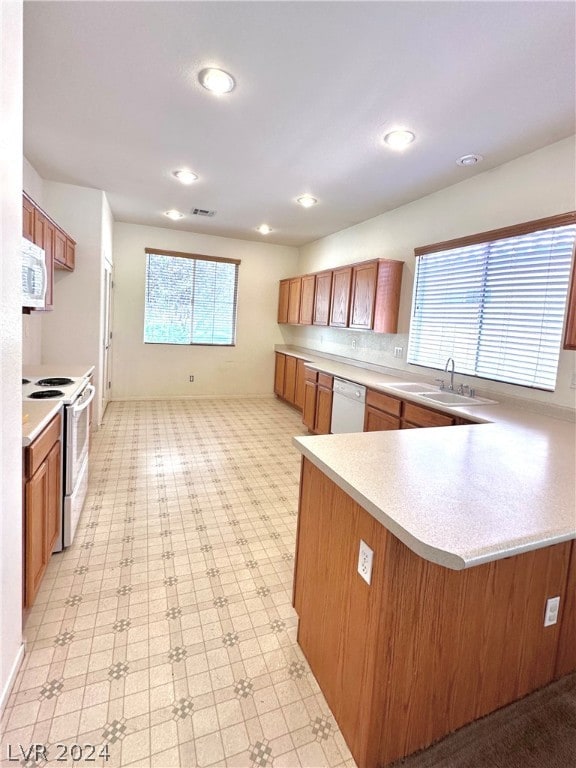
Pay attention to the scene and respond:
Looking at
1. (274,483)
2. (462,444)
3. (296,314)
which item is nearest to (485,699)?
(462,444)

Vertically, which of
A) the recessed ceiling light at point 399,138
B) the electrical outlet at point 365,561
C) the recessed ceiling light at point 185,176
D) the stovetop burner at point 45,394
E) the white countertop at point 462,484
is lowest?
the electrical outlet at point 365,561

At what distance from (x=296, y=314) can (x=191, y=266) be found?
195 cm

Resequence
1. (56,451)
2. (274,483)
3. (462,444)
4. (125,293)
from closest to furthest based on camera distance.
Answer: (462,444)
(56,451)
(274,483)
(125,293)

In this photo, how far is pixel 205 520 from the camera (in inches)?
109

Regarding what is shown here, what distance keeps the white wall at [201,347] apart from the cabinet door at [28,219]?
3267 millimetres

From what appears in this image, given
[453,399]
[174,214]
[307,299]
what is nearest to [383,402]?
[453,399]

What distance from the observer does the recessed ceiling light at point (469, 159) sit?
2912mm

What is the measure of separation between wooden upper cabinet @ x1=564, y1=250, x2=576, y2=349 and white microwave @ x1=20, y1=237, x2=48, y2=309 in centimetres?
304

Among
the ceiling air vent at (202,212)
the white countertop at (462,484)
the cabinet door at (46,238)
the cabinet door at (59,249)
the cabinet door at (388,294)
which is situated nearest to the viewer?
the white countertop at (462,484)

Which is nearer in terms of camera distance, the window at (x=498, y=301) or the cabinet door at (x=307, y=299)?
the window at (x=498, y=301)

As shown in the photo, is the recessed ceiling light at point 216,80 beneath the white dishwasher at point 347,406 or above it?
above

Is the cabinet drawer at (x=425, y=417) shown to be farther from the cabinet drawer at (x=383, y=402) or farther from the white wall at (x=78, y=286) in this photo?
the white wall at (x=78, y=286)

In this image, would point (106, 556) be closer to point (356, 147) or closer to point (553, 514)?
point (553, 514)

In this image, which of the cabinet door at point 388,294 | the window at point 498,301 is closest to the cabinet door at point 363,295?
the cabinet door at point 388,294
